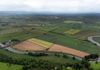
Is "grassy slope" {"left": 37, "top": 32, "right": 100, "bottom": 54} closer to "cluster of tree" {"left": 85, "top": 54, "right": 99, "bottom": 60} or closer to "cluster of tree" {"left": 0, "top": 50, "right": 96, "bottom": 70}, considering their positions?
"cluster of tree" {"left": 85, "top": 54, "right": 99, "bottom": 60}

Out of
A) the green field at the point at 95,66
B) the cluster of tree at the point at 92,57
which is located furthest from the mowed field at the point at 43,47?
the green field at the point at 95,66

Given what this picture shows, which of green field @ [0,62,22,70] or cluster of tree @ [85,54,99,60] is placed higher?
green field @ [0,62,22,70]

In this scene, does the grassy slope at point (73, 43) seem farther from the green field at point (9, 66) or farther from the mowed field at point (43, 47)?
the green field at point (9, 66)

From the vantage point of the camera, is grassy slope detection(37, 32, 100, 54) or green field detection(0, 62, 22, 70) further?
grassy slope detection(37, 32, 100, 54)

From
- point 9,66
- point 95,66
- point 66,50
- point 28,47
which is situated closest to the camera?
point 9,66

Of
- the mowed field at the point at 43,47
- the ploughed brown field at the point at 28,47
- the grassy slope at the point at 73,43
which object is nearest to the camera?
the mowed field at the point at 43,47

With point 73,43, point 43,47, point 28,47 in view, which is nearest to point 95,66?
point 43,47

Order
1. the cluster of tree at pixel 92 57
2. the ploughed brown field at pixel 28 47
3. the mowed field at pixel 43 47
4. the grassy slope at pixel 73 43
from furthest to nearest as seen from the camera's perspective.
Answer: the grassy slope at pixel 73 43 → the ploughed brown field at pixel 28 47 → the mowed field at pixel 43 47 → the cluster of tree at pixel 92 57

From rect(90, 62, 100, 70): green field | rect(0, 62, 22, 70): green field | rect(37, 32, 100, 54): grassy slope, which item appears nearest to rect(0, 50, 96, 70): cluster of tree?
rect(90, 62, 100, 70): green field

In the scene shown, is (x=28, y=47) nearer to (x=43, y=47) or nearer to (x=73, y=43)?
(x=43, y=47)
